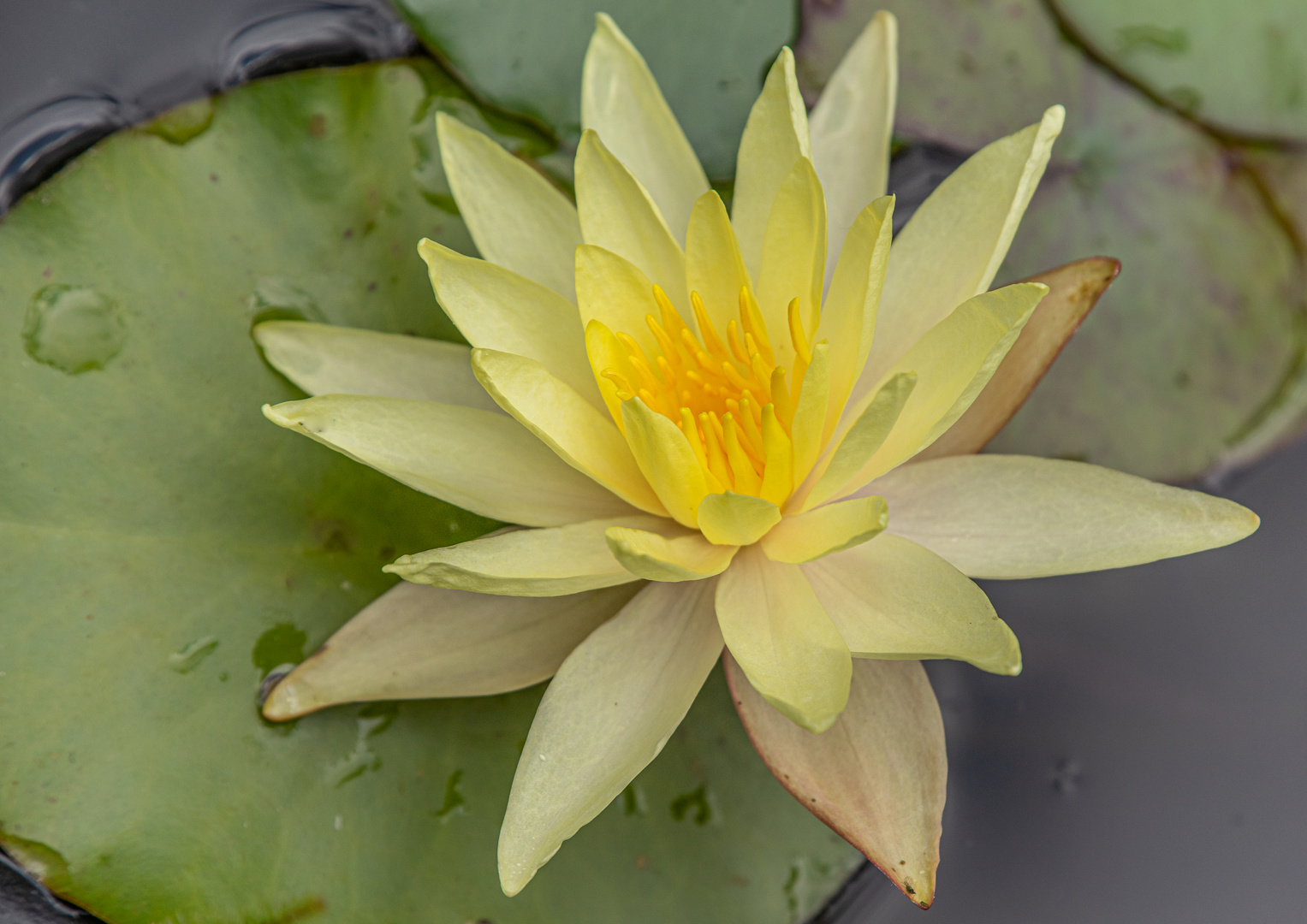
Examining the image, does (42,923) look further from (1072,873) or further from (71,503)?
(1072,873)

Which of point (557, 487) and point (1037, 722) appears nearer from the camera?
point (557, 487)

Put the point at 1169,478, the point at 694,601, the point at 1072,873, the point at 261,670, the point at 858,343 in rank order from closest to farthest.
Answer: the point at 858,343, the point at 694,601, the point at 261,670, the point at 1072,873, the point at 1169,478

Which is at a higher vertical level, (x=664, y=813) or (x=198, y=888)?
(x=198, y=888)

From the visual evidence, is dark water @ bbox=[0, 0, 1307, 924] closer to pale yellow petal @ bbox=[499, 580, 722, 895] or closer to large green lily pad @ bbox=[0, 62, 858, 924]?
large green lily pad @ bbox=[0, 62, 858, 924]

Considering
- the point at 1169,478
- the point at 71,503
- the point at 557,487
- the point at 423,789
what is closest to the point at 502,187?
the point at 557,487

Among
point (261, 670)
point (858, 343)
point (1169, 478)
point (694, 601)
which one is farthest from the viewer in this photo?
point (1169, 478)

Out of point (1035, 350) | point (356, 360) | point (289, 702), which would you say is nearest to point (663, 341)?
point (356, 360)
